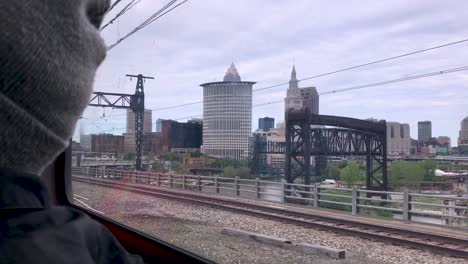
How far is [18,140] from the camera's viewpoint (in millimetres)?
684

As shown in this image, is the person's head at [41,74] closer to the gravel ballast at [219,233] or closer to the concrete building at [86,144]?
the gravel ballast at [219,233]

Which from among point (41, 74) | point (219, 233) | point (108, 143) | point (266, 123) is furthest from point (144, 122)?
point (41, 74)

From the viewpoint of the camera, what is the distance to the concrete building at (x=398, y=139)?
2404mm

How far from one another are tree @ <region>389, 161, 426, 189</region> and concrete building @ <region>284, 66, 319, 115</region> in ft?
1.86

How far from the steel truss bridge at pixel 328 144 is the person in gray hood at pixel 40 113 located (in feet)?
6.30

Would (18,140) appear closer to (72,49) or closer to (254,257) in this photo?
(72,49)

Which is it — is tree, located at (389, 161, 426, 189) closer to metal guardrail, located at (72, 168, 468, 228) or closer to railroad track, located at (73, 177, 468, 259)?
metal guardrail, located at (72, 168, 468, 228)

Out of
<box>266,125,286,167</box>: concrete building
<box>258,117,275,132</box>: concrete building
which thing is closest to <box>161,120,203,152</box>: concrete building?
<box>258,117,275,132</box>: concrete building

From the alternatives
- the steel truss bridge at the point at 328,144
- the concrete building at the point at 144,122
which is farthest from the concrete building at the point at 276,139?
→ the concrete building at the point at 144,122

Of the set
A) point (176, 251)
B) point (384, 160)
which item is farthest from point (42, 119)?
point (384, 160)

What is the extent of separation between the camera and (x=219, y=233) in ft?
13.9

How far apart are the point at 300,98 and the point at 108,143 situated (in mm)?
1563

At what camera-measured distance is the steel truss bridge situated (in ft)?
8.10

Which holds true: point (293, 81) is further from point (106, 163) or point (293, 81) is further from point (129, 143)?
point (106, 163)
